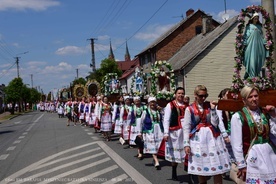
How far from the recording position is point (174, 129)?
8008mm

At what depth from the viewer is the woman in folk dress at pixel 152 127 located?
383 inches

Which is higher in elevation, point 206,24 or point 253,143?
point 206,24

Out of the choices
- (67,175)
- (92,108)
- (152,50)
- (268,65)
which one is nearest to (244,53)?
(268,65)

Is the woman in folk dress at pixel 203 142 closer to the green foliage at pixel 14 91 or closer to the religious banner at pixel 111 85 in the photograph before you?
the religious banner at pixel 111 85

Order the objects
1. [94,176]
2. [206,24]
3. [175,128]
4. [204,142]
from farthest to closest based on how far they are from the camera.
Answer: [206,24]
[94,176]
[175,128]
[204,142]

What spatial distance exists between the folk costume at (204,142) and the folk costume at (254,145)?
1.46m

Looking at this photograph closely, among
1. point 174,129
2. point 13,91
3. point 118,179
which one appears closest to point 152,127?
point 174,129

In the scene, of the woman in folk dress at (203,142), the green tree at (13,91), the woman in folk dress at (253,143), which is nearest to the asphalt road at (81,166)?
the woman in folk dress at (203,142)

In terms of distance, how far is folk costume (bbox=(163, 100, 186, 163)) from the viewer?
307 inches

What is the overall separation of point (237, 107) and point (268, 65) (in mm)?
2170

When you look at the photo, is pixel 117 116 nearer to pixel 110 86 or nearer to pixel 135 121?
pixel 135 121

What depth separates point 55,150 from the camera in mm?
13039

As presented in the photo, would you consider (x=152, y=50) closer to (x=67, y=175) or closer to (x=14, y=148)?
(x=14, y=148)

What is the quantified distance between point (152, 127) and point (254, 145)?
5.55 meters
